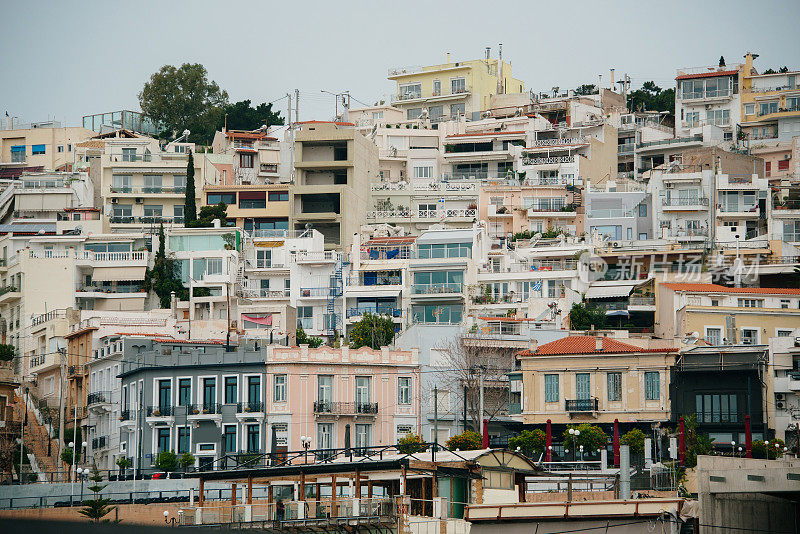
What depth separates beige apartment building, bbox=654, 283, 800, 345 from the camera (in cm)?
7219

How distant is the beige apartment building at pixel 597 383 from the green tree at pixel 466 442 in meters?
5.66

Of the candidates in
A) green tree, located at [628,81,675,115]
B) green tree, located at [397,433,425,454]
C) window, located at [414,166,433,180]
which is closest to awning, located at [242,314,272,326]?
green tree, located at [397,433,425,454]

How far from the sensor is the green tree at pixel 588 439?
60219 mm

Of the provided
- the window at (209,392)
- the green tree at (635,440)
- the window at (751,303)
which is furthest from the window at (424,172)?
the green tree at (635,440)

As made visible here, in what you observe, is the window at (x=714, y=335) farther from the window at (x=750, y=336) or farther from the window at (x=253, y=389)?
the window at (x=253, y=389)

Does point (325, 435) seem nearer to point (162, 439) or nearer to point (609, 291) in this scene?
point (162, 439)

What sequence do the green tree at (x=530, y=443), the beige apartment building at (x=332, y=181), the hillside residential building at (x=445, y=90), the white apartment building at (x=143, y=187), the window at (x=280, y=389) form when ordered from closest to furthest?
the green tree at (x=530, y=443), the window at (x=280, y=389), the beige apartment building at (x=332, y=181), the white apartment building at (x=143, y=187), the hillside residential building at (x=445, y=90)

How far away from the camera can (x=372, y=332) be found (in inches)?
3039

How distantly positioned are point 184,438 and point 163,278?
79.6 feet

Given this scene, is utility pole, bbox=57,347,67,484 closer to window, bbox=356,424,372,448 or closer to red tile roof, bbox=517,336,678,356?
window, bbox=356,424,372,448

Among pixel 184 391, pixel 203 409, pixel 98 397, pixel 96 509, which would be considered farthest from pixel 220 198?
pixel 96 509

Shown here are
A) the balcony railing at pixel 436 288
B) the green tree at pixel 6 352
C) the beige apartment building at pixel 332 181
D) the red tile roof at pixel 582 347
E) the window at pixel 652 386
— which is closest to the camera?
the window at pixel 652 386

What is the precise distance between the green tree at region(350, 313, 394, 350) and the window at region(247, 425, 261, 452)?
11661 millimetres

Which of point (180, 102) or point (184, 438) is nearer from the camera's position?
point (184, 438)
